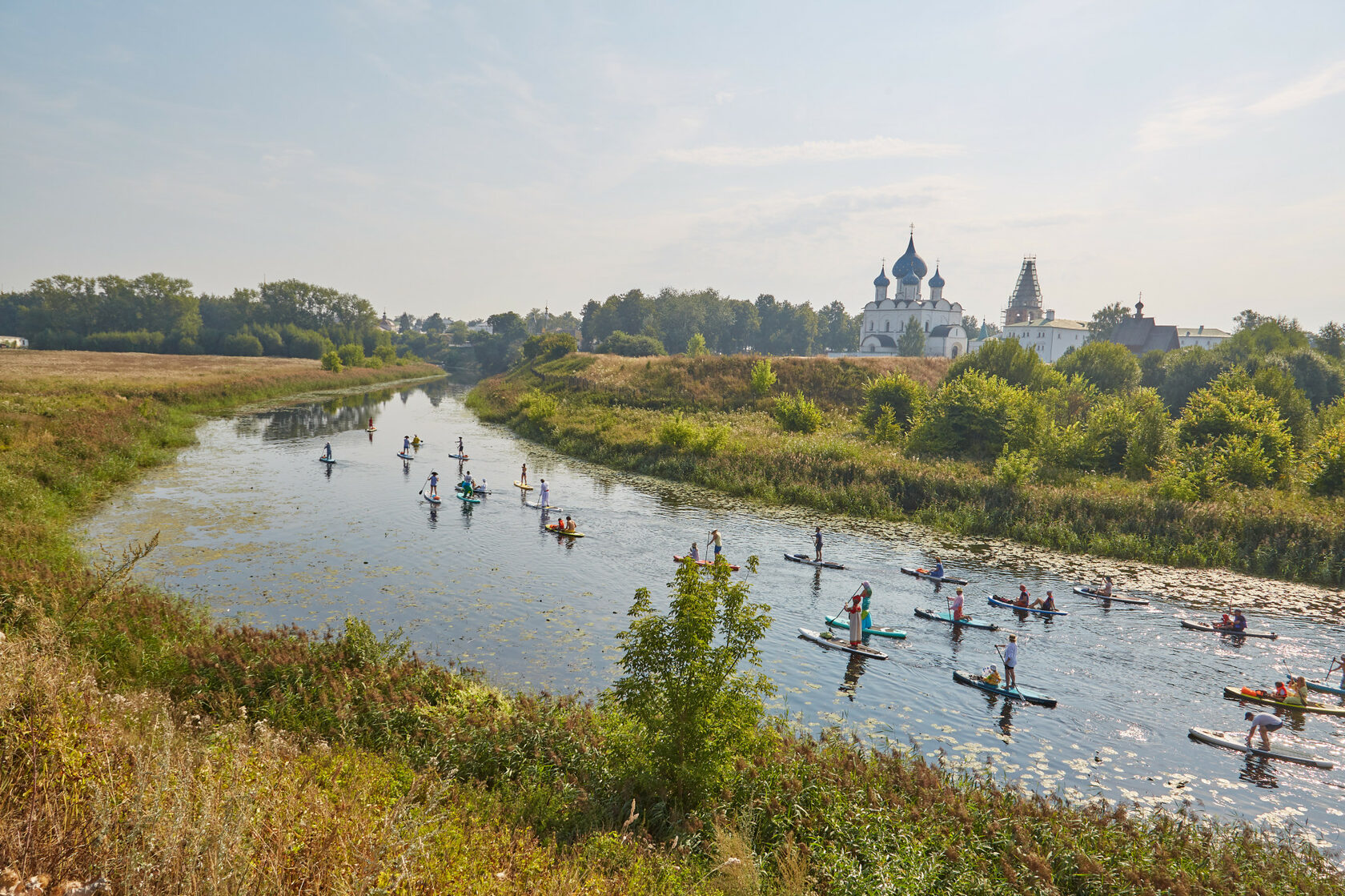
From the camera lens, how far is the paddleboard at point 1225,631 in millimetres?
21594

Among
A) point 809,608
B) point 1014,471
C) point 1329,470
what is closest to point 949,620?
point 809,608

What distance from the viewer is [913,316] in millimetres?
116938

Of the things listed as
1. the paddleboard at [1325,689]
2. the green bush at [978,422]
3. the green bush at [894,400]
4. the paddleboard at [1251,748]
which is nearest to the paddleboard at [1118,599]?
the paddleboard at [1325,689]

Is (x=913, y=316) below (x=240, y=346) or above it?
above

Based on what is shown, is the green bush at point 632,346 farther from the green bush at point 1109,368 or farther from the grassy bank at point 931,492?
the green bush at point 1109,368

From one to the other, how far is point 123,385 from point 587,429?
40632 mm

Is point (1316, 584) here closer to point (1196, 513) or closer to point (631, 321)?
point (1196, 513)

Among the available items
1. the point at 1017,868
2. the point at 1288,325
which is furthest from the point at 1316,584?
the point at 1288,325

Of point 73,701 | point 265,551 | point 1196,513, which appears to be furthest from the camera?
point 1196,513

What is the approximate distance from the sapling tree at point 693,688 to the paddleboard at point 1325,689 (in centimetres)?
1772

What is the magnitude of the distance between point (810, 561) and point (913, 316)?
100218 millimetres

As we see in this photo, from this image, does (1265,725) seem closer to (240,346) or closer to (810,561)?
(810,561)

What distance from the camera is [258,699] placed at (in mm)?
12656

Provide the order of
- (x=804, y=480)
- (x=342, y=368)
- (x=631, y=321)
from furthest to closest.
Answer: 1. (x=631, y=321)
2. (x=342, y=368)
3. (x=804, y=480)
